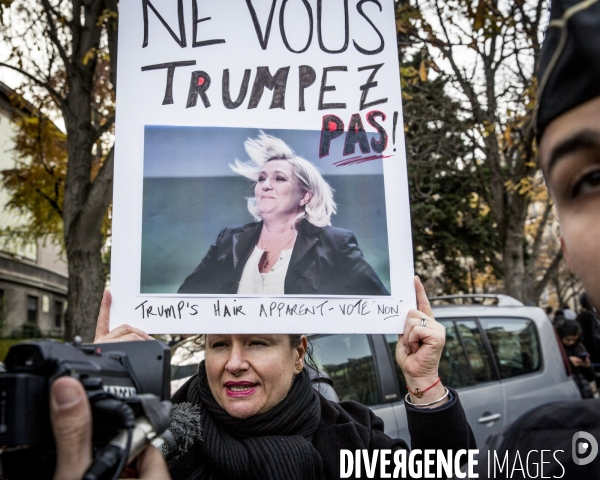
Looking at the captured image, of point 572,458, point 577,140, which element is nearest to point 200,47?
point 577,140

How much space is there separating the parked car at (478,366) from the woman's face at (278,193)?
2378mm

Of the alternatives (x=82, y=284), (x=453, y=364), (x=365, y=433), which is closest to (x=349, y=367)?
(x=453, y=364)

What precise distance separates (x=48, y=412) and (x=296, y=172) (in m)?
1.23

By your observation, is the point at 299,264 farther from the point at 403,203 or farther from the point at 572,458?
the point at 572,458

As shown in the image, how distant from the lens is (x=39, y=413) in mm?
1064

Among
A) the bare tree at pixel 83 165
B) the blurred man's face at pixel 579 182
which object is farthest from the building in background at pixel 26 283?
the blurred man's face at pixel 579 182

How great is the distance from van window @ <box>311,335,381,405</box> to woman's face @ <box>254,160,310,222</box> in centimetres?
247

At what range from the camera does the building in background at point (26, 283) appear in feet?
72.0

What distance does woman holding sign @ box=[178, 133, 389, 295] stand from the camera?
199 centimetres

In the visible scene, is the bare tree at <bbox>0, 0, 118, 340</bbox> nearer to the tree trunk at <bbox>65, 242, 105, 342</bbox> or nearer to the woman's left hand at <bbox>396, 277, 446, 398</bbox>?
the tree trunk at <bbox>65, 242, 105, 342</bbox>

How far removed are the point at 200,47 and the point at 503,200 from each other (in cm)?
1096

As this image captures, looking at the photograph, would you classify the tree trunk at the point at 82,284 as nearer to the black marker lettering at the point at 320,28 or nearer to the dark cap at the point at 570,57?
the black marker lettering at the point at 320,28

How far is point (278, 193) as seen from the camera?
209 cm

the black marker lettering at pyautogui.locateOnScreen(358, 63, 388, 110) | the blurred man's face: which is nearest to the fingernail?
the blurred man's face
